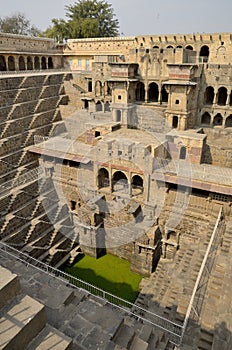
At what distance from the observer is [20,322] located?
5781 mm

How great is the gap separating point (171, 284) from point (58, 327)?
21.1ft

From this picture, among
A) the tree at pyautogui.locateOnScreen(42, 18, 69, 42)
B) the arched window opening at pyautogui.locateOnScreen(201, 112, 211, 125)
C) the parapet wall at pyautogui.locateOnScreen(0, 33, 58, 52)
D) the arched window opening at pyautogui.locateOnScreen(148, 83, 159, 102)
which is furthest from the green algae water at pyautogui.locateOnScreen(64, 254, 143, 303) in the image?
the tree at pyautogui.locateOnScreen(42, 18, 69, 42)

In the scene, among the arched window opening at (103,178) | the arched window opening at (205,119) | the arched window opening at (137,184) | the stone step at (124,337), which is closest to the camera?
the stone step at (124,337)

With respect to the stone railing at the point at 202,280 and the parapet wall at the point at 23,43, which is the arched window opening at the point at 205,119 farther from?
the parapet wall at the point at 23,43

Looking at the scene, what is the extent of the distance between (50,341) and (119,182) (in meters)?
12.1

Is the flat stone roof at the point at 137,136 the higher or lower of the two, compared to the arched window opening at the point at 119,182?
higher

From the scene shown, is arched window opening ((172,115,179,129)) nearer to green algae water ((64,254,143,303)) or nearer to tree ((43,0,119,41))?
green algae water ((64,254,143,303))

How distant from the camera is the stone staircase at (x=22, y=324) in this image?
18.3ft

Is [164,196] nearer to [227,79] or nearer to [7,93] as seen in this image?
[227,79]

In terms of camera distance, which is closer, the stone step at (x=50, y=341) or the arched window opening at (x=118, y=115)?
the stone step at (x=50, y=341)

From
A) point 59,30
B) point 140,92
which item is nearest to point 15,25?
point 59,30

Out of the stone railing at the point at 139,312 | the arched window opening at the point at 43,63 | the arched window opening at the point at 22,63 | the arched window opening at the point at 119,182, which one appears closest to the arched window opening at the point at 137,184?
the arched window opening at the point at 119,182

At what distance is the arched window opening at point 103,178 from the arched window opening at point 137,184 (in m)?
1.72

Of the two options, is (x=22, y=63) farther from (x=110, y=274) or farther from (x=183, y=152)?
(x=110, y=274)
